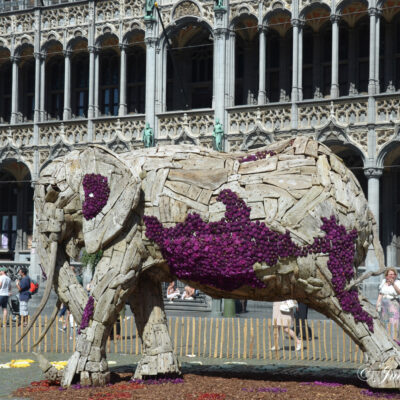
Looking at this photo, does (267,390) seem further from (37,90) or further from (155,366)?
(37,90)

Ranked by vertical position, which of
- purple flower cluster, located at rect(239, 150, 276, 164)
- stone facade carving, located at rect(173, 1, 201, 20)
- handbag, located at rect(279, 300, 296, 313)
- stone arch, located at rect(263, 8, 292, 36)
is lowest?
handbag, located at rect(279, 300, 296, 313)

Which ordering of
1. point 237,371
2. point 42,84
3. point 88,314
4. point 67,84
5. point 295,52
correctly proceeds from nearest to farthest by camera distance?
point 88,314 < point 237,371 < point 295,52 < point 67,84 < point 42,84

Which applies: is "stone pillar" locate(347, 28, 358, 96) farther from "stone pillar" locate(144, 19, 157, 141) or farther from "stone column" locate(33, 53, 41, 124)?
"stone column" locate(33, 53, 41, 124)

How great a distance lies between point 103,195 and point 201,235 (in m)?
1.06

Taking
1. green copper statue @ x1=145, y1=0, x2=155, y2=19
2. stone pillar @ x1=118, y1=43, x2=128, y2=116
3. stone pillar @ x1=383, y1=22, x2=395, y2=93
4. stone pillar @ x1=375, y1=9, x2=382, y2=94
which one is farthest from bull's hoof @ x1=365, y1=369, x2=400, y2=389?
stone pillar @ x1=118, y1=43, x2=128, y2=116

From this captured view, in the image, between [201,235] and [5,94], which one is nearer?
[201,235]

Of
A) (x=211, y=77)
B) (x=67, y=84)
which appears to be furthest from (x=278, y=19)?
(x=67, y=84)

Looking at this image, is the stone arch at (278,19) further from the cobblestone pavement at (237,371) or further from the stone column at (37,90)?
the cobblestone pavement at (237,371)

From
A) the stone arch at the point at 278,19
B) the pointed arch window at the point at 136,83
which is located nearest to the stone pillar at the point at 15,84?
the pointed arch window at the point at 136,83

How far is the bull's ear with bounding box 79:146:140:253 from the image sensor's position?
7566 millimetres

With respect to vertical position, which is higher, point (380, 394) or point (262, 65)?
point (262, 65)

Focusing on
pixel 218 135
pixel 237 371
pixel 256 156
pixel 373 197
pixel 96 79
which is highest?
pixel 96 79

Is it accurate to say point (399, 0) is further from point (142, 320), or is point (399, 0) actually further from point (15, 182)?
point (142, 320)

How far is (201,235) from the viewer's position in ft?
24.1
